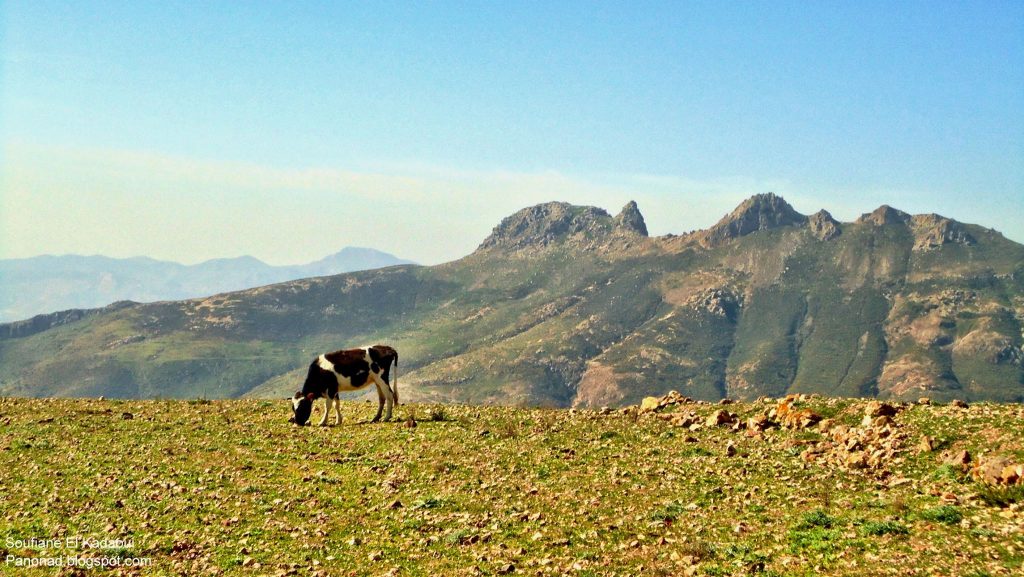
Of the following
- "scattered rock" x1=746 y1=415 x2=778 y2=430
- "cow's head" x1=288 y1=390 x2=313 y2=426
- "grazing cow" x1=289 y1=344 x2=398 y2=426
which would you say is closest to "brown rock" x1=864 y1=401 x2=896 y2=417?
"scattered rock" x1=746 y1=415 x2=778 y2=430

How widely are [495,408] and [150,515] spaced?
20800mm

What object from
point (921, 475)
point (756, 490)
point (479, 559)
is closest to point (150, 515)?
point (479, 559)

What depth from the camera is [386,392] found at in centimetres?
3634

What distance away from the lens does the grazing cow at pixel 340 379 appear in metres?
35.8

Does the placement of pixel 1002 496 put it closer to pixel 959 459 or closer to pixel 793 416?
pixel 959 459

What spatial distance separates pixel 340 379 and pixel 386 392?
2.33 m

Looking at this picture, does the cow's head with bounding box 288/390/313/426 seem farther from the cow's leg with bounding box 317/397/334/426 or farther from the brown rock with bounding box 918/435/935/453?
the brown rock with bounding box 918/435/935/453

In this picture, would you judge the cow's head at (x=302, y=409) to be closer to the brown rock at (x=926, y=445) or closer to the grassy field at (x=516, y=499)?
the grassy field at (x=516, y=499)

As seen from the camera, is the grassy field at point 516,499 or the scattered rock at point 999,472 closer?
the grassy field at point 516,499

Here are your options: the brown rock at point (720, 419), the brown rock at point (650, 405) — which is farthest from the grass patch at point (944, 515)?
the brown rock at point (650, 405)

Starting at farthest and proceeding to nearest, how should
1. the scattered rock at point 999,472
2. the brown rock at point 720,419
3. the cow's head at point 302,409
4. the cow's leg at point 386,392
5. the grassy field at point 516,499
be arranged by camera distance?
1. the cow's leg at point 386,392
2. the cow's head at point 302,409
3. the brown rock at point 720,419
4. the scattered rock at point 999,472
5. the grassy field at point 516,499

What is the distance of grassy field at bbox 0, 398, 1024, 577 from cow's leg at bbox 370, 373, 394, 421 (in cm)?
197

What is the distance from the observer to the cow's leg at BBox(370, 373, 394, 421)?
117 ft

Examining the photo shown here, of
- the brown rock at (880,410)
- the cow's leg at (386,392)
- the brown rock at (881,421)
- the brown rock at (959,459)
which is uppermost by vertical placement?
the cow's leg at (386,392)
